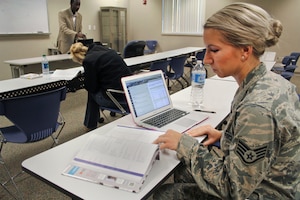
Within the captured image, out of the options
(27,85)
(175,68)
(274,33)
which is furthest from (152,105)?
(175,68)

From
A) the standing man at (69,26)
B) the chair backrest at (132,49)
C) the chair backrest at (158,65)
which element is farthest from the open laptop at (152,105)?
the standing man at (69,26)

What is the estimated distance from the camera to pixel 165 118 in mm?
1582

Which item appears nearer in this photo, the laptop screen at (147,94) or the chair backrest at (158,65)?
the laptop screen at (147,94)

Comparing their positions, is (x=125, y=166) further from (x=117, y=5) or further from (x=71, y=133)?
(x=117, y=5)

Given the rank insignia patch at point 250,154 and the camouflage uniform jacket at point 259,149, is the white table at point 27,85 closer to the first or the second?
the camouflage uniform jacket at point 259,149

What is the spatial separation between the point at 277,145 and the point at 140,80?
912mm

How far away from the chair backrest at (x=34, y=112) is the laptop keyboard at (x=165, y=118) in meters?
0.84

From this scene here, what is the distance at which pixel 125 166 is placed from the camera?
98cm

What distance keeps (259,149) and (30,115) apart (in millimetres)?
1588

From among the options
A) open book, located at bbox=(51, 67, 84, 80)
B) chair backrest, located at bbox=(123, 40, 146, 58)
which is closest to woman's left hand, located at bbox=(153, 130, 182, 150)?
open book, located at bbox=(51, 67, 84, 80)

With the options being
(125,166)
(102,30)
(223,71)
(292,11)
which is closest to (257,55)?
(223,71)

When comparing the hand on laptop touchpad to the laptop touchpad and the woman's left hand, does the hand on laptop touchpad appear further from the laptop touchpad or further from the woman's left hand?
the woman's left hand

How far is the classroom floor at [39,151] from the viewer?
204 cm

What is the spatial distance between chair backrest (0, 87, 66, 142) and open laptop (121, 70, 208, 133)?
2.39 feet
